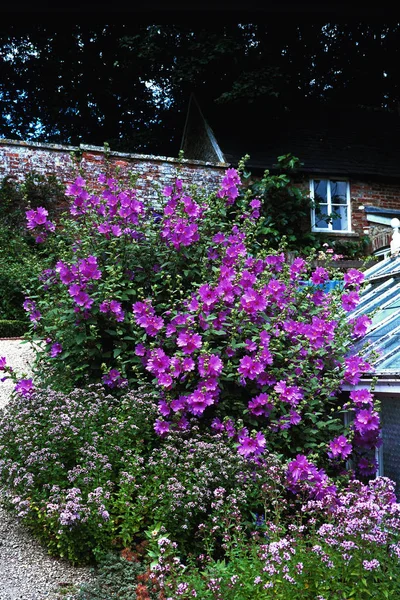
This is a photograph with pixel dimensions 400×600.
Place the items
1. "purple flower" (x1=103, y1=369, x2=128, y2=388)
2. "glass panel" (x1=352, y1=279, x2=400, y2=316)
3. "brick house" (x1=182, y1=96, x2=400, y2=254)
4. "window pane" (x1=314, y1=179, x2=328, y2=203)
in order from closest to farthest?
"purple flower" (x1=103, y1=369, x2=128, y2=388)
"glass panel" (x1=352, y1=279, x2=400, y2=316)
"brick house" (x1=182, y1=96, x2=400, y2=254)
"window pane" (x1=314, y1=179, x2=328, y2=203)

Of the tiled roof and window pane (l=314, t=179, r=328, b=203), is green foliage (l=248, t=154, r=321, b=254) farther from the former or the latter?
window pane (l=314, t=179, r=328, b=203)

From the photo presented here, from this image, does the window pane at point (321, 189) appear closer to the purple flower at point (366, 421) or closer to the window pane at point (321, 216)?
the window pane at point (321, 216)

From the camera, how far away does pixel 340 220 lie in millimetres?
16703

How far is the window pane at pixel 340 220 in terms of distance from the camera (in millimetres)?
16578

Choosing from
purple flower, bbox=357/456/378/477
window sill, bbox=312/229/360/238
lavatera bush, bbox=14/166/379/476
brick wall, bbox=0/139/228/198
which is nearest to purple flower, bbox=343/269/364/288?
lavatera bush, bbox=14/166/379/476

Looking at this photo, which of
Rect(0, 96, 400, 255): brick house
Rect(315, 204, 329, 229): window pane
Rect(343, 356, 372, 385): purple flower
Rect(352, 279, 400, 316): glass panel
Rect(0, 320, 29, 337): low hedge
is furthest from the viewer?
Rect(315, 204, 329, 229): window pane

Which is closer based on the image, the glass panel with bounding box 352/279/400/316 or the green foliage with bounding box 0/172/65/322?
the glass panel with bounding box 352/279/400/316

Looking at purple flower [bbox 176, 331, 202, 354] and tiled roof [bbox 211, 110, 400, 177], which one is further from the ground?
tiled roof [bbox 211, 110, 400, 177]

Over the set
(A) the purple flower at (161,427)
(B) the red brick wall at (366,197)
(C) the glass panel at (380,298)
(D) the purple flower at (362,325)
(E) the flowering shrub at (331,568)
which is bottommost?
(E) the flowering shrub at (331,568)

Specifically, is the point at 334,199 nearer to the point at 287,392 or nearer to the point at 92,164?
the point at 92,164

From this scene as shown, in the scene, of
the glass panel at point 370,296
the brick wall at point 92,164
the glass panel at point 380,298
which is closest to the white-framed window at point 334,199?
the brick wall at point 92,164

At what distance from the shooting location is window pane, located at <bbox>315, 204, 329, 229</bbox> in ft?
52.3

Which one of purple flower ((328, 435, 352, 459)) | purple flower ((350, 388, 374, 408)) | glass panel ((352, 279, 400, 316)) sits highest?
glass panel ((352, 279, 400, 316))

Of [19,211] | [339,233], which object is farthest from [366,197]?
[19,211]
